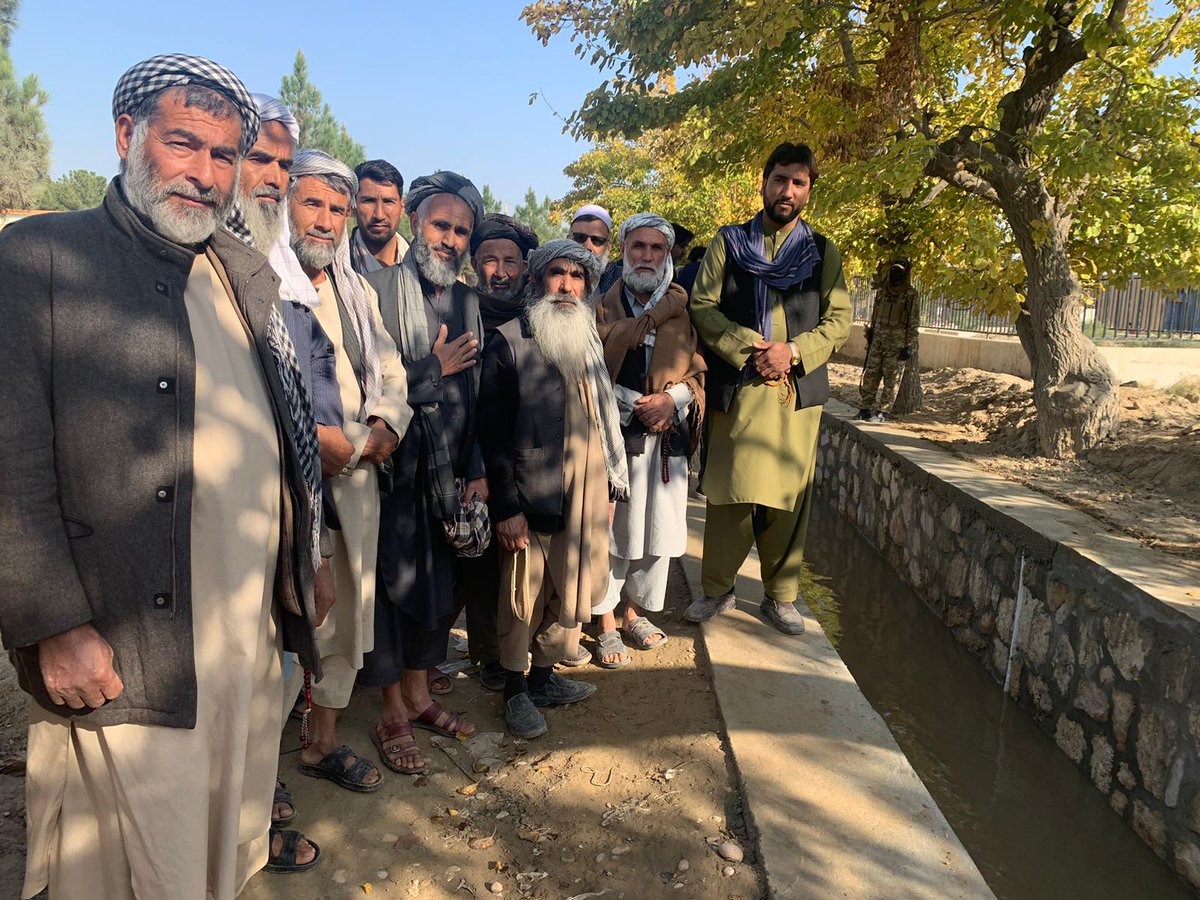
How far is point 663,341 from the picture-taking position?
349 centimetres

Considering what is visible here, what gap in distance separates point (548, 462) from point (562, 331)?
46cm

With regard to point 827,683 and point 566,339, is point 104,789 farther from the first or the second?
point 827,683

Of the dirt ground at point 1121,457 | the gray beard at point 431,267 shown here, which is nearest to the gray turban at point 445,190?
the gray beard at point 431,267

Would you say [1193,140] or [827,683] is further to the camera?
[1193,140]

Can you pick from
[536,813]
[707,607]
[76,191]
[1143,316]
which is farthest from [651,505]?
[76,191]

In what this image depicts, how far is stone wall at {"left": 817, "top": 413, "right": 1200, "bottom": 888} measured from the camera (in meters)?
2.92

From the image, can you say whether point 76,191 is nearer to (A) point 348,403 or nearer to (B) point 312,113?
(B) point 312,113

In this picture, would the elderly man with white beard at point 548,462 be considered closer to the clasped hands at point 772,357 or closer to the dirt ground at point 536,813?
the dirt ground at point 536,813

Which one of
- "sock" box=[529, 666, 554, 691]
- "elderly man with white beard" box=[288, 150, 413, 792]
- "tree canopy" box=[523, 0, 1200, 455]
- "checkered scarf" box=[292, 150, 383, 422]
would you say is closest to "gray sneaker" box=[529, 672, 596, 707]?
"sock" box=[529, 666, 554, 691]

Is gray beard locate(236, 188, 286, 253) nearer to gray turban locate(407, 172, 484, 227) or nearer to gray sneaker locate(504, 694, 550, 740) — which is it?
gray turban locate(407, 172, 484, 227)

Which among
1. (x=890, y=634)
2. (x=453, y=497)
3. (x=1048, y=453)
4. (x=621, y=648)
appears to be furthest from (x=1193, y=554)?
(x=453, y=497)

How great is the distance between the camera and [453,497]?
2.62m

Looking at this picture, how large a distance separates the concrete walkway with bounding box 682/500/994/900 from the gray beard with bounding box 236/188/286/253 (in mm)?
2088

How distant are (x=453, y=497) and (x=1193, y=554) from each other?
3332 millimetres
